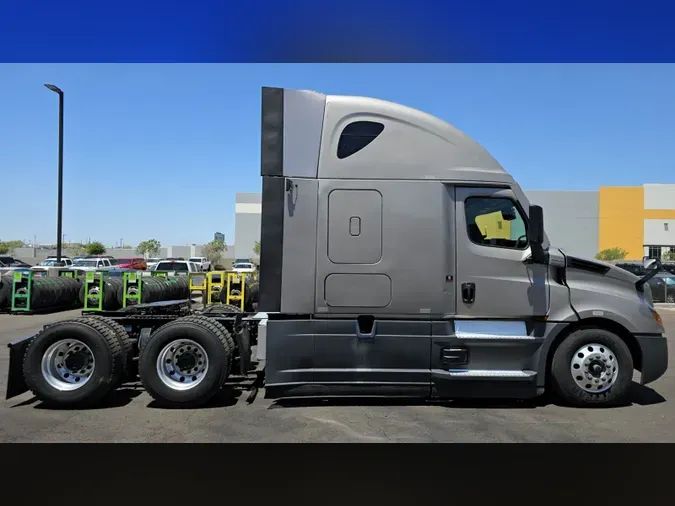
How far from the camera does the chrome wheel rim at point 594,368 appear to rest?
6.63 m

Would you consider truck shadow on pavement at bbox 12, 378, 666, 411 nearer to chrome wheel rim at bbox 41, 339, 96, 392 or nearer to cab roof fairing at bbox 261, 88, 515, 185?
chrome wheel rim at bbox 41, 339, 96, 392

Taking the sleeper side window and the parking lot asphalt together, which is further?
the sleeper side window

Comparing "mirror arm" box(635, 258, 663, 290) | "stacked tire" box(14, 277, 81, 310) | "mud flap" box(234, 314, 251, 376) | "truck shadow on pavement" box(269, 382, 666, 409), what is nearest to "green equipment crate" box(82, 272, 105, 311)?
"stacked tire" box(14, 277, 81, 310)

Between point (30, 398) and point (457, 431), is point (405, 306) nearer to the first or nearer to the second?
point (457, 431)

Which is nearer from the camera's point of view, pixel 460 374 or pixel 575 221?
pixel 460 374

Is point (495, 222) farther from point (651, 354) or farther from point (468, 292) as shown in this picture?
point (651, 354)

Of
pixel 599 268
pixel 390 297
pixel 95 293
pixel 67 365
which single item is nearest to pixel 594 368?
pixel 599 268

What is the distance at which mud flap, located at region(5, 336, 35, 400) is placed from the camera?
654 centimetres

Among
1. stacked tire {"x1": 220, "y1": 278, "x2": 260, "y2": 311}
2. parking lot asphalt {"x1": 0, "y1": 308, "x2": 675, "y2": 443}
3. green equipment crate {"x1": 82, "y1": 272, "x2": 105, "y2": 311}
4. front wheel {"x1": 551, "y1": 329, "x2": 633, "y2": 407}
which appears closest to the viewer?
parking lot asphalt {"x1": 0, "y1": 308, "x2": 675, "y2": 443}

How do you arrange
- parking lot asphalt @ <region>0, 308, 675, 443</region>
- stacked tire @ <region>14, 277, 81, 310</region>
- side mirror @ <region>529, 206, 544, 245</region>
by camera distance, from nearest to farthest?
parking lot asphalt @ <region>0, 308, 675, 443</region> → side mirror @ <region>529, 206, 544, 245</region> → stacked tire @ <region>14, 277, 81, 310</region>

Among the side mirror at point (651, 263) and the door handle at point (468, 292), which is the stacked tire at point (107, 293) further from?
the side mirror at point (651, 263)
